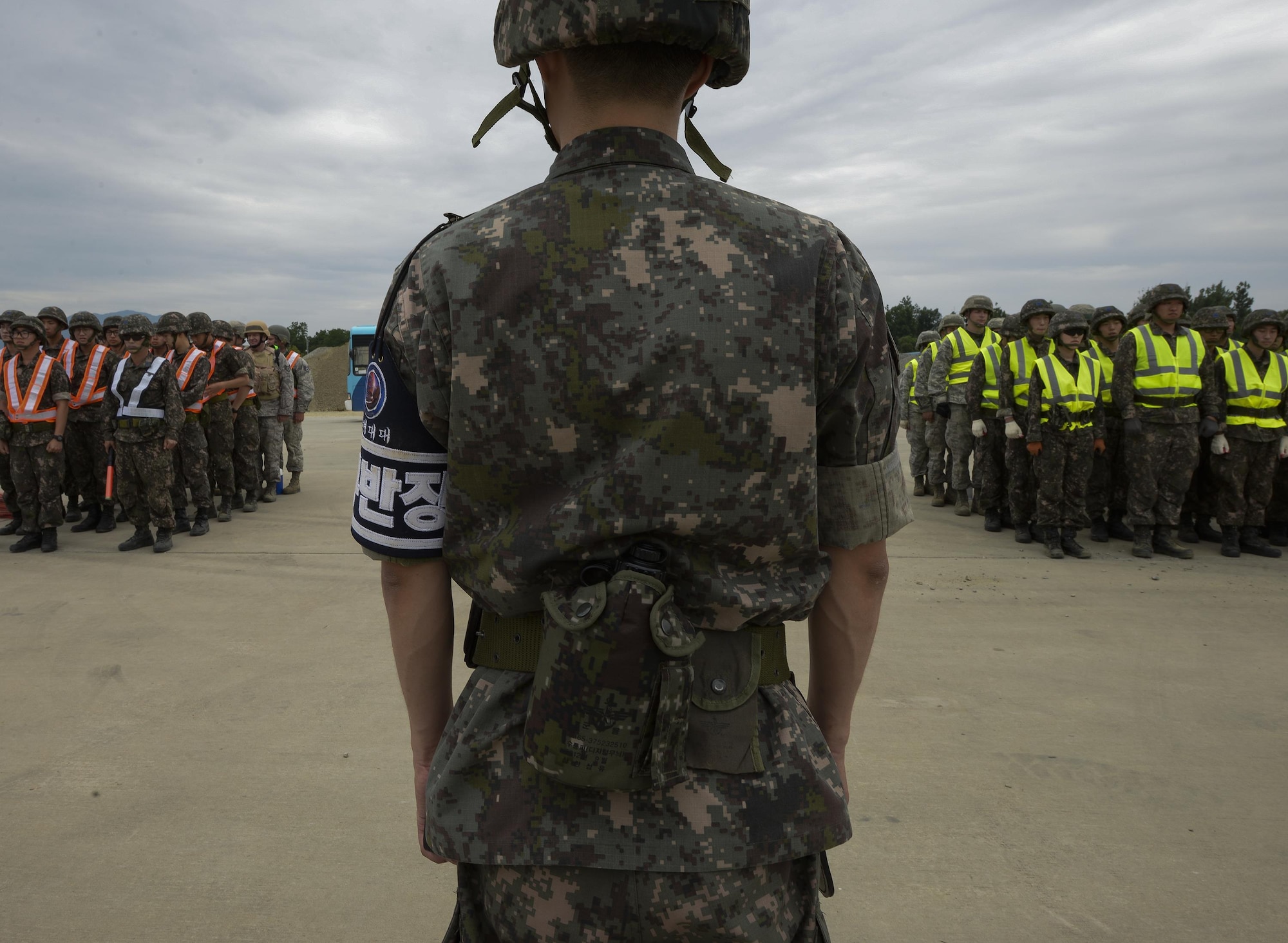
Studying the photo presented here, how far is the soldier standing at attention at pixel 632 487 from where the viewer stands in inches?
41.6

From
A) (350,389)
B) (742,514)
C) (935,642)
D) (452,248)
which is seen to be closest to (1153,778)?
(935,642)

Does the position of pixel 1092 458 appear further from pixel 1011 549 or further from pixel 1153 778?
pixel 1153 778

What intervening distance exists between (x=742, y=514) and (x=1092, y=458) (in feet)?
22.0

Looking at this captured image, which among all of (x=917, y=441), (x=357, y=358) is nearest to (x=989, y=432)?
(x=917, y=441)

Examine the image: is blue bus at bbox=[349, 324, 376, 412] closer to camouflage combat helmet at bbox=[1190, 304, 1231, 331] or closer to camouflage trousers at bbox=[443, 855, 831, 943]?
camouflage combat helmet at bbox=[1190, 304, 1231, 331]

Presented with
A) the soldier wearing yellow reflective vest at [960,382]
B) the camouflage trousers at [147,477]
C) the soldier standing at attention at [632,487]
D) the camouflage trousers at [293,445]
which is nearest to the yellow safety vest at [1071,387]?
→ the soldier wearing yellow reflective vest at [960,382]

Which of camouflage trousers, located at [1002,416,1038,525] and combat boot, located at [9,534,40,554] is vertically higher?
camouflage trousers, located at [1002,416,1038,525]

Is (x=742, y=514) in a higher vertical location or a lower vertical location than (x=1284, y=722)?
higher

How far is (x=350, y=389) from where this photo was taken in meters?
24.5

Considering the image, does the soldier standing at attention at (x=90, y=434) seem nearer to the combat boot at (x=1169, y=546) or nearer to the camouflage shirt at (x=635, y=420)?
the camouflage shirt at (x=635, y=420)

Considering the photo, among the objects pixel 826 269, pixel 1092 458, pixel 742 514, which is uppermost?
pixel 826 269

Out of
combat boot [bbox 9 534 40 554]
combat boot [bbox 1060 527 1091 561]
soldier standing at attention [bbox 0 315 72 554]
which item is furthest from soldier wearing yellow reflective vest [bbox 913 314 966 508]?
combat boot [bbox 9 534 40 554]

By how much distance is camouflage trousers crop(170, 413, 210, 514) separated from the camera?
767 cm

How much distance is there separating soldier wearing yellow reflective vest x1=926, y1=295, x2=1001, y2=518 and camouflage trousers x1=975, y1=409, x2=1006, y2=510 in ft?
1.74
